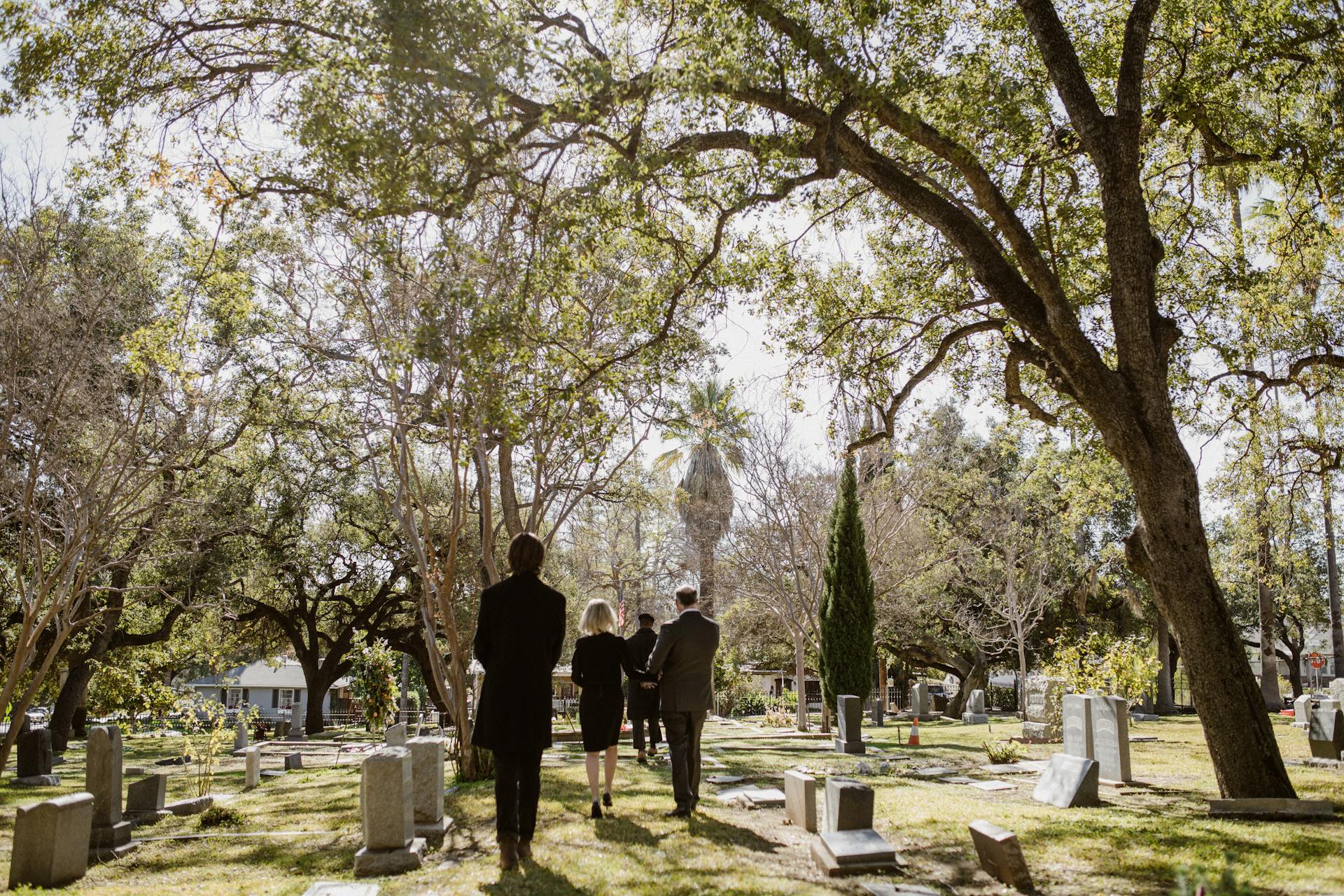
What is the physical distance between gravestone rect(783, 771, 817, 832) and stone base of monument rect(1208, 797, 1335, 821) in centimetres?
318

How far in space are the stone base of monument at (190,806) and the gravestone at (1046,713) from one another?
44.1ft

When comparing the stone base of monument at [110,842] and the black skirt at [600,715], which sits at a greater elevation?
the black skirt at [600,715]

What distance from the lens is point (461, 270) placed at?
9.84 metres

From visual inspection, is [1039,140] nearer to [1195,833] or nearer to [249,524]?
[1195,833]

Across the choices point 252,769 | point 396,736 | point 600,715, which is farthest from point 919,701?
point 600,715

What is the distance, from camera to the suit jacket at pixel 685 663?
7418mm

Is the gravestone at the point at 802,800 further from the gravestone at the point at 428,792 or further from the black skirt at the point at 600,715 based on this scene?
the gravestone at the point at 428,792

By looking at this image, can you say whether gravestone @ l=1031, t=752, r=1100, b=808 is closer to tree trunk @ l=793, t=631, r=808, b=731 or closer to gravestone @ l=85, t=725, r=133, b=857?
gravestone @ l=85, t=725, r=133, b=857

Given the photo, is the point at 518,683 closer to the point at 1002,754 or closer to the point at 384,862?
the point at 384,862

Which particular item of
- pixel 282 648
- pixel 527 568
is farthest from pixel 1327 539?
pixel 282 648

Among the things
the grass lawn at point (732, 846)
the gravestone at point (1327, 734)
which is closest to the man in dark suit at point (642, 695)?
the grass lawn at point (732, 846)

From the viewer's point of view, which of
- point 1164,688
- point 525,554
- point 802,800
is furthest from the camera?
point 1164,688

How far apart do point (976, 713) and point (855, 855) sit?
847 inches

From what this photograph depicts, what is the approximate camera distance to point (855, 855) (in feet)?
18.3
